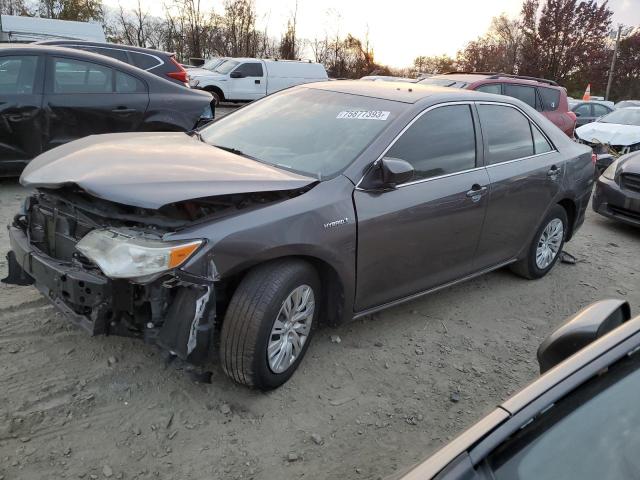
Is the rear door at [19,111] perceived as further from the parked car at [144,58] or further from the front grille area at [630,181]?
the front grille area at [630,181]

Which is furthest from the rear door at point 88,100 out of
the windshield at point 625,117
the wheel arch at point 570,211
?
the windshield at point 625,117

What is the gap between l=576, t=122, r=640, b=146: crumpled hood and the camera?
11117mm

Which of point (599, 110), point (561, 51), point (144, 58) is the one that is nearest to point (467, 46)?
point (561, 51)

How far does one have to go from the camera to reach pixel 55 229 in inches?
123

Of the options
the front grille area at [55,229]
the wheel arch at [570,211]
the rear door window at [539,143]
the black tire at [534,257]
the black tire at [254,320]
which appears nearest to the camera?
the black tire at [254,320]

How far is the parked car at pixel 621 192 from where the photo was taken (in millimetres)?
7082

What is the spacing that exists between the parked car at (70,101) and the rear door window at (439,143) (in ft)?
13.4

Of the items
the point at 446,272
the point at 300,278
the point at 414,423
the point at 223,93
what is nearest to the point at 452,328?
the point at 446,272

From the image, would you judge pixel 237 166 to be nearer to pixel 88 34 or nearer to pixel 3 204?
pixel 3 204

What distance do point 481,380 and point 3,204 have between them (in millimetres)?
5067

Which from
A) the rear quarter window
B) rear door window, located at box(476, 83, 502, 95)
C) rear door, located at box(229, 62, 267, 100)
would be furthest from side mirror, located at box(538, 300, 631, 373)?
rear door, located at box(229, 62, 267, 100)

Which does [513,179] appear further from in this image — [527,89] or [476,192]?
[527,89]

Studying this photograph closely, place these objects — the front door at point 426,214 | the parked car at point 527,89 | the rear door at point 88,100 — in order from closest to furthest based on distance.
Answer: the front door at point 426,214
the rear door at point 88,100
the parked car at point 527,89

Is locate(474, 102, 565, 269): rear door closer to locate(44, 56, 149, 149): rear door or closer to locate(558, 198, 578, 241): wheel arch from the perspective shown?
locate(558, 198, 578, 241): wheel arch
